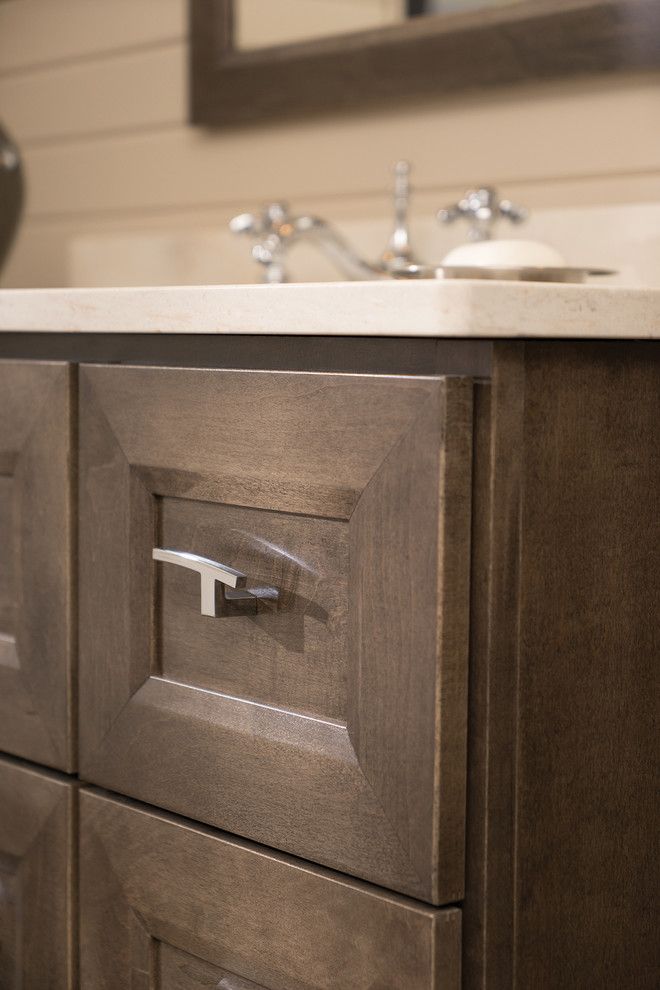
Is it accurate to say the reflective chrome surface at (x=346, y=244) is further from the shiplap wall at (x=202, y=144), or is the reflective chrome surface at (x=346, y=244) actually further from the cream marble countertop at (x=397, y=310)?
the cream marble countertop at (x=397, y=310)

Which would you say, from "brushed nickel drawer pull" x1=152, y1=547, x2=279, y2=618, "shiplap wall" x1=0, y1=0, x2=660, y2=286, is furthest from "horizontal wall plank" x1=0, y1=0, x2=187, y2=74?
"brushed nickel drawer pull" x1=152, y1=547, x2=279, y2=618

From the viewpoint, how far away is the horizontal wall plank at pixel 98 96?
1.49m

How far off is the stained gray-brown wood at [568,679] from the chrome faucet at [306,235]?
453 millimetres

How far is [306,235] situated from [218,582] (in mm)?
487

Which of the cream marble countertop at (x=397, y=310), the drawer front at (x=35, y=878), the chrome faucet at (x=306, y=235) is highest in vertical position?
the chrome faucet at (x=306, y=235)

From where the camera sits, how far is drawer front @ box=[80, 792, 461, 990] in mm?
611

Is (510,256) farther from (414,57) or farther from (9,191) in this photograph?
(9,191)

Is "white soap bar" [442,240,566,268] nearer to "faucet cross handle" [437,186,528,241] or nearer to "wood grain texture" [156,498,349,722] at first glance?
"faucet cross handle" [437,186,528,241]

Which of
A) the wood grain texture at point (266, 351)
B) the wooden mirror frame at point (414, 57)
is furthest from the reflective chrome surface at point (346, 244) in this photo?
the wood grain texture at point (266, 351)

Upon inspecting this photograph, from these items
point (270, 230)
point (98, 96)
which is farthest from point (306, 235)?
point (98, 96)

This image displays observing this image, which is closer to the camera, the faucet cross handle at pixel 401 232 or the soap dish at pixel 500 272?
the soap dish at pixel 500 272

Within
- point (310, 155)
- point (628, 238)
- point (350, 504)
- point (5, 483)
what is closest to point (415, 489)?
point (350, 504)

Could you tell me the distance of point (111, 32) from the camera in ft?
5.13

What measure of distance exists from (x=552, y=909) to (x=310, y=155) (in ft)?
3.02
